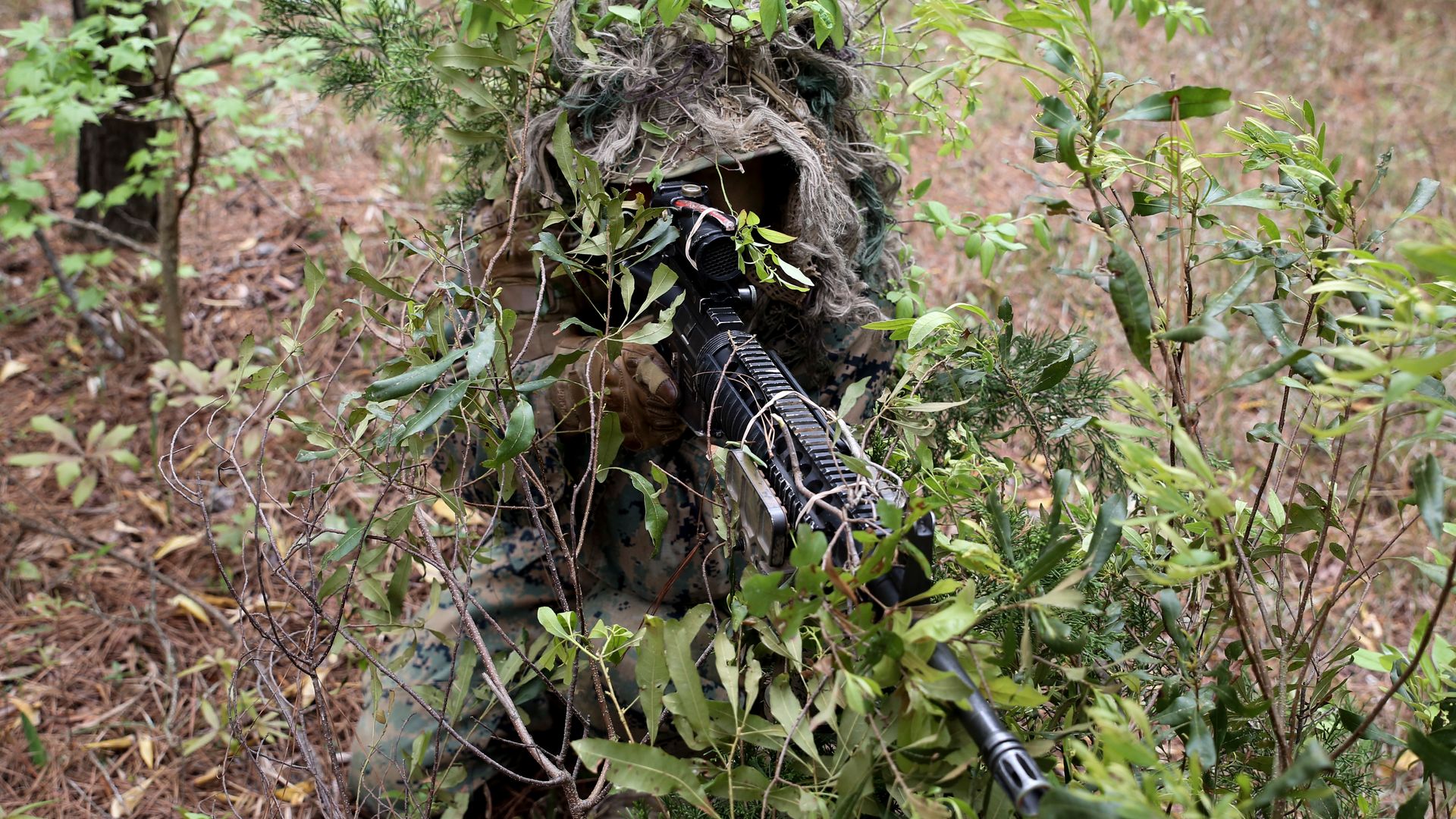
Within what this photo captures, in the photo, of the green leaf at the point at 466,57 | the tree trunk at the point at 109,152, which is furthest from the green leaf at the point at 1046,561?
the tree trunk at the point at 109,152

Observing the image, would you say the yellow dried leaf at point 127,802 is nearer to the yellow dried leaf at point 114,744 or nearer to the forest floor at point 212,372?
the forest floor at point 212,372

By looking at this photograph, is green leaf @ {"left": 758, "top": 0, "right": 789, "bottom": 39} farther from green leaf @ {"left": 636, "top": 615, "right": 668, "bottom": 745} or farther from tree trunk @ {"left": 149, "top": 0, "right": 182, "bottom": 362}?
tree trunk @ {"left": 149, "top": 0, "right": 182, "bottom": 362}

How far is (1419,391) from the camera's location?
92 centimetres

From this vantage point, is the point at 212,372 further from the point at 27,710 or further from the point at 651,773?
the point at 651,773

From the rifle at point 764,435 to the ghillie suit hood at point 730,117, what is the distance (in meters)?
0.11

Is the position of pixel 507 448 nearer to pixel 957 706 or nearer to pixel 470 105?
pixel 957 706

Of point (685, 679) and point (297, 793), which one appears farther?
point (297, 793)

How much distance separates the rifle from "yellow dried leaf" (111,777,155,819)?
1525 millimetres

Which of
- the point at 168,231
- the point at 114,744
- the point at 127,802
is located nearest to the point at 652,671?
the point at 127,802

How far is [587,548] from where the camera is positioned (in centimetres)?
199

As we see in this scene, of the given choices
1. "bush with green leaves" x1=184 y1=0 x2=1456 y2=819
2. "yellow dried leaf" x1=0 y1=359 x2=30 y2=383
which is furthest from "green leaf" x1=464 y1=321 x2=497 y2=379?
"yellow dried leaf" x1=0 y1=359 x2=30 y2=383

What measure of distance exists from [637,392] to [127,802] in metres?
1.49

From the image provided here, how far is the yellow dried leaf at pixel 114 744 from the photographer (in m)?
2.14

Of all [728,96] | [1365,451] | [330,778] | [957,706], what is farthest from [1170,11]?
[330,778]
